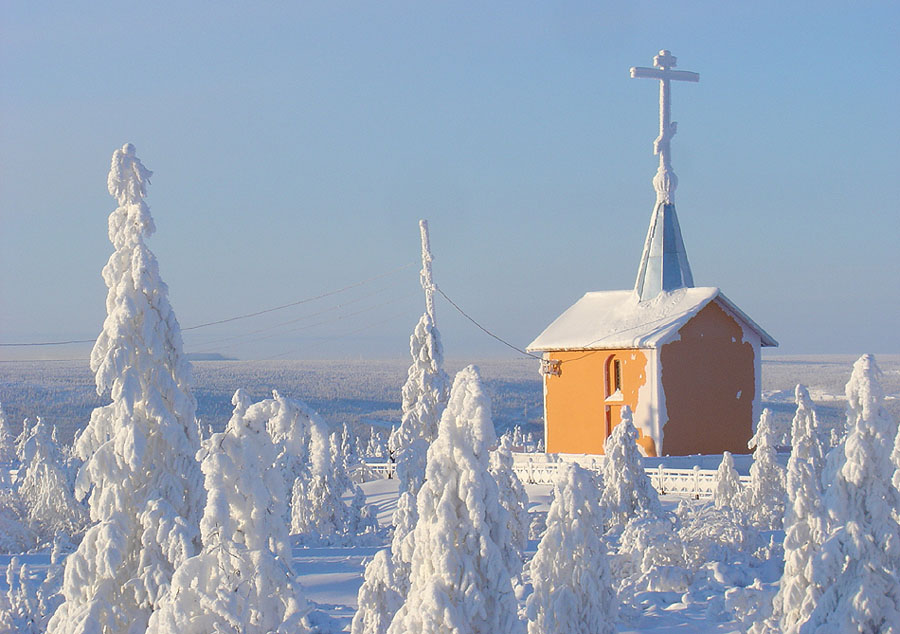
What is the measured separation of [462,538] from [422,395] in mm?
15888

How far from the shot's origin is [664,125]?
36.0m

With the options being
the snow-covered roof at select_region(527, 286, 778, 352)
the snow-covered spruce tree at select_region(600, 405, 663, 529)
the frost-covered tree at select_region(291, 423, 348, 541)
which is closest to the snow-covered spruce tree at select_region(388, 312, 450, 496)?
the snow-covered spruce tree at select_region(600, 405, 663, 529)

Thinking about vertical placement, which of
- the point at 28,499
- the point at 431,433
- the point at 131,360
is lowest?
the point at 28,499

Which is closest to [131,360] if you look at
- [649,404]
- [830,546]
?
[830,546]

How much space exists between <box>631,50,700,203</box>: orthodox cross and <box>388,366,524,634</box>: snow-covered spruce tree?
27.5 m

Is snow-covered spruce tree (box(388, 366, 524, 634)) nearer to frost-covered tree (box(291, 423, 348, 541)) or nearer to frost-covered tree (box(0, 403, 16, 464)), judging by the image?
frost-covered tree (box(291, 423, 348, 541))

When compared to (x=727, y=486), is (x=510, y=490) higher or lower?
higher

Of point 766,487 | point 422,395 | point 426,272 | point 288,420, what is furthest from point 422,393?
point 288,420

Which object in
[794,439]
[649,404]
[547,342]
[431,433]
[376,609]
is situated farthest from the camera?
[547,342]

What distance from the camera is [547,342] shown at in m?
36.5

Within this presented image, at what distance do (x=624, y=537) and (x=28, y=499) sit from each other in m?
18.8

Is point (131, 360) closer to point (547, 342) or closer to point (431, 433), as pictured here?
point (431, 433)

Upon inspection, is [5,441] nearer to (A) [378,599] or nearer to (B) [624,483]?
(B) [624,483]

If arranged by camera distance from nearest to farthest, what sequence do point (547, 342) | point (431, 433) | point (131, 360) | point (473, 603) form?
point (473, 603)
point (131, 360)
point (431, 433)
point (547, 342)
